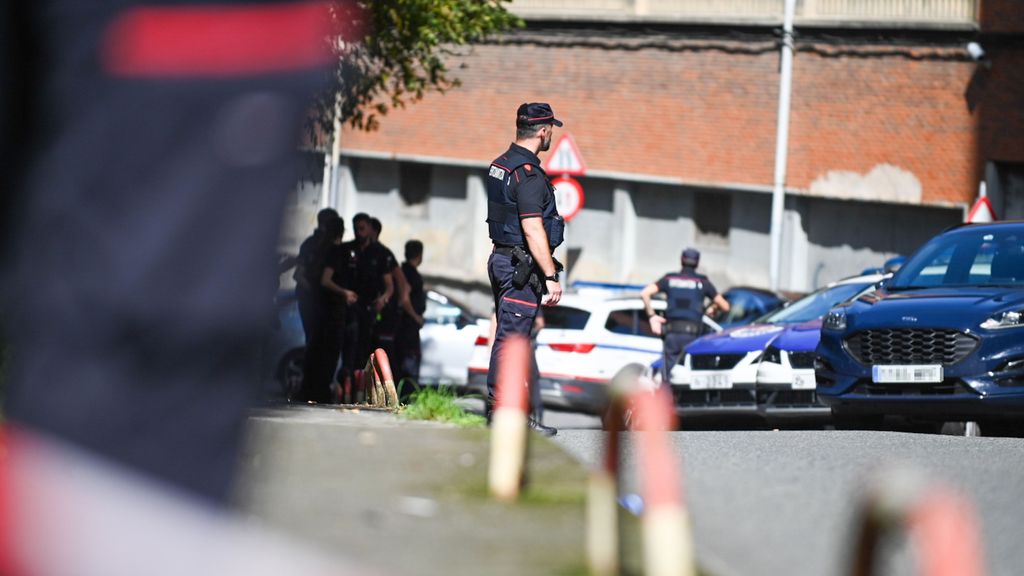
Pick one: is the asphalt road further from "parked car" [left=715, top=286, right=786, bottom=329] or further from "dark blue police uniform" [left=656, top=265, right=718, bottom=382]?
"parked car" [left=715, top=286, right=786, bottom=329]

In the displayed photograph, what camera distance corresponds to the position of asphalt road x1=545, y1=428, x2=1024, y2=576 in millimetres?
6566

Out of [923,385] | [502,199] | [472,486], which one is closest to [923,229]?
[923,385]

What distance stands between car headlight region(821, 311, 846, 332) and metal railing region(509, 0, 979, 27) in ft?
54.2

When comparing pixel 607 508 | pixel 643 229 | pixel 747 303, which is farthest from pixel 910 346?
pixel 643 229

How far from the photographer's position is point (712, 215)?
32750 mm

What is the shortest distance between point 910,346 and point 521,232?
12.7 feet

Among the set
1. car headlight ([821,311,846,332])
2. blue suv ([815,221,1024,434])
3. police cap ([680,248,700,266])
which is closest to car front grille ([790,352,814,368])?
blue suv ([815,221,1024,434])

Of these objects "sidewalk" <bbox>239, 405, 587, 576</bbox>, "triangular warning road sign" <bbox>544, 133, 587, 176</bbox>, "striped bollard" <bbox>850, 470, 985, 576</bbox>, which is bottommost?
"sidewalk" <bbox>239, 405, 587, 576</bbox>

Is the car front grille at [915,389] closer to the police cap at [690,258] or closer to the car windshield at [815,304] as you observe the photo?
the car windshield at [815,304]

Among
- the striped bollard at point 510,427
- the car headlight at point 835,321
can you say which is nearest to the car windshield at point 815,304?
the car headlight at point 835,321

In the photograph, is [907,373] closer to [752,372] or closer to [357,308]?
[752,372]

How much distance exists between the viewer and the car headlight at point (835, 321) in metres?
13.2

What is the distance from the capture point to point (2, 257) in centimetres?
142

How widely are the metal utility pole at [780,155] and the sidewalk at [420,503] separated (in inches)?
900
